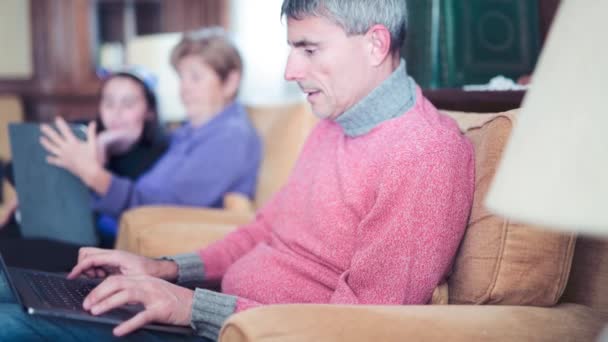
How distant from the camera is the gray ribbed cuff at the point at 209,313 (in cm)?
118

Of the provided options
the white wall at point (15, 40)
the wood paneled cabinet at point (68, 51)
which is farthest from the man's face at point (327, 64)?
the white wall at point (15, 40)

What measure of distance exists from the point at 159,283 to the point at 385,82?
510 millimetres

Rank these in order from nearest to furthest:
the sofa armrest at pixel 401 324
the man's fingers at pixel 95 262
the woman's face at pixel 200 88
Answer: the sofa armrest at pixel 401 324
the man's fingers at pixel 95 262
the woman's face at pixel 200 88

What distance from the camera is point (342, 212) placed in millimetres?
1321

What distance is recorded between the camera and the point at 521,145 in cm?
72

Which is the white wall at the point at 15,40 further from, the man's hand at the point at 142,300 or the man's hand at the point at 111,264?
the man's hand at the point at 142,300

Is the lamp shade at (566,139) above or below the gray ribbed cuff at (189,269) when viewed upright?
above

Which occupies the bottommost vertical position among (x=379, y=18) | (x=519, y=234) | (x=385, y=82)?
(x=519, y=234)

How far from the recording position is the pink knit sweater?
1169 millimetres

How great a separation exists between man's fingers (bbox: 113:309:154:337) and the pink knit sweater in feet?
0.51

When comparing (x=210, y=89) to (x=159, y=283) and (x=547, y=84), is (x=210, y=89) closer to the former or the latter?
(x=159, y=283)

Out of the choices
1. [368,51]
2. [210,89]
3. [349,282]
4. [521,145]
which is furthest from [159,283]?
[210,89]

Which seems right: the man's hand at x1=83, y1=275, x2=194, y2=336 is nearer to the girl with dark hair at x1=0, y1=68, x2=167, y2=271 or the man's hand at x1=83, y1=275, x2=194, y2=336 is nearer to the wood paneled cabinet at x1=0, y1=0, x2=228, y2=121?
the girl with dark hair at x1=0, y1=68, x2=167, y2=271

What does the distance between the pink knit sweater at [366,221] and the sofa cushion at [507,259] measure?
31 mm
